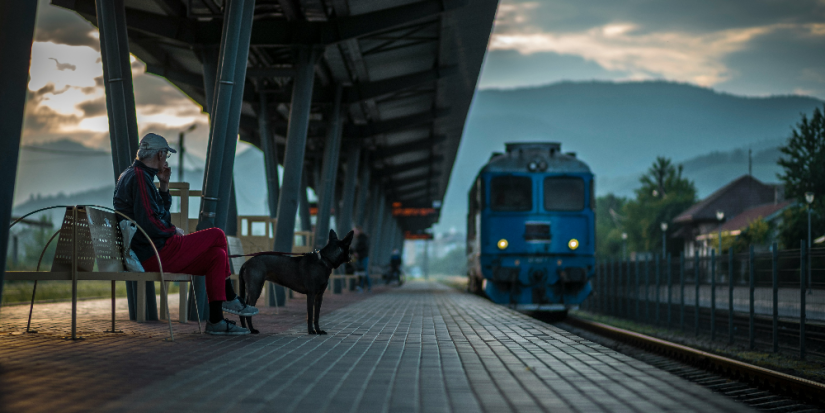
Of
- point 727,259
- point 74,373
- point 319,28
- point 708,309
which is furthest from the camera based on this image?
point 319,28

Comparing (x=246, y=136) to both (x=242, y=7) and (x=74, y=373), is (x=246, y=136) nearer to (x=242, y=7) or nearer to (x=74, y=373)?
(x=242, y=7)

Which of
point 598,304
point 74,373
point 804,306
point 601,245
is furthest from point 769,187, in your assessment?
point 74,373

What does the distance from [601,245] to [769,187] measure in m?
27.6

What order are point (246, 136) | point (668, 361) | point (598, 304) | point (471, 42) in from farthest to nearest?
point (246, 136) → point (598, 304) → point (471, 42) → point (668, 361)

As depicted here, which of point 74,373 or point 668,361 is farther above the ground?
point 74,373

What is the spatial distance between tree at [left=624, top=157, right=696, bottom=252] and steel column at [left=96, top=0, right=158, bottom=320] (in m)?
82.1

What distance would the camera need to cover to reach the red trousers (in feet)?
22.2

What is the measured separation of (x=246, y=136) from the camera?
105 ft

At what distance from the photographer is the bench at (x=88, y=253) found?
6.28 metres

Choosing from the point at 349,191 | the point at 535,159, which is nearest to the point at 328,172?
the point at 349,191

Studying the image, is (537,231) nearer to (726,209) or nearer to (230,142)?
(230,142)

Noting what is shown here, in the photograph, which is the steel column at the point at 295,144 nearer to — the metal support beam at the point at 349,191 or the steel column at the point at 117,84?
the steel column at the point at 117,84

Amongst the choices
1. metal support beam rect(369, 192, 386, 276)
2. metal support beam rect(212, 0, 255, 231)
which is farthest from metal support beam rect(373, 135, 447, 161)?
metal support beam rect(212, 0, 255, 231)

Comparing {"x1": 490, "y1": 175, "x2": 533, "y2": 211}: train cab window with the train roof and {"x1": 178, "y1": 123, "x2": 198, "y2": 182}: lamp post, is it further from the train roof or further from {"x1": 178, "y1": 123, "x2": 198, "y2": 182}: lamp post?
{"x1": 178, "y1": 123, "x2": 198, "y2": 182}: lamp post
